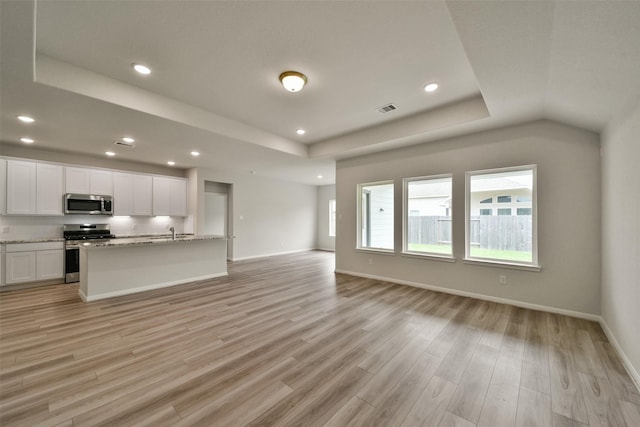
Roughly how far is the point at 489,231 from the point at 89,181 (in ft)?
26.3

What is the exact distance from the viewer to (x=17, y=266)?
461 centimetres

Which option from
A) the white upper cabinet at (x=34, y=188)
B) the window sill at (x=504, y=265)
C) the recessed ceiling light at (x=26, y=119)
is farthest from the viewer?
the white upper cabinet at (x=34, y=188)

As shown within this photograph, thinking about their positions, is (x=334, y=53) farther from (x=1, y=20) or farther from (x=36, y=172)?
(x=36, y=172)

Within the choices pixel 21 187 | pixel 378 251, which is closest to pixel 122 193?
pixel 21 187

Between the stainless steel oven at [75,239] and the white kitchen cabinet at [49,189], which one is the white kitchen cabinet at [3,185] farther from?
the stainless steel oven at [75,239]

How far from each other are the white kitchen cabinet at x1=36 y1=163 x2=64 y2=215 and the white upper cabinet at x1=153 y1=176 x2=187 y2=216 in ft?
5.58

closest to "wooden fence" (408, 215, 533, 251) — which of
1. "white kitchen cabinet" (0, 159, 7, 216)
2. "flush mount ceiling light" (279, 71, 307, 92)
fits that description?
"flush mount ceiling light" (279, 71, 307, 92)

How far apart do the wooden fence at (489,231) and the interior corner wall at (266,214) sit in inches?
207

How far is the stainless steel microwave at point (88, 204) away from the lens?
5.26m

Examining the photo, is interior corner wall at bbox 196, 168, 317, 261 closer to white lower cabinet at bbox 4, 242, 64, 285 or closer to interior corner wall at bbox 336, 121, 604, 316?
white lower cabinet at bbox 4, 242, 64, 285

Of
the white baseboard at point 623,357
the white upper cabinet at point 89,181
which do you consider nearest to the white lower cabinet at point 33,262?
the white upper cabinet at point 89,181

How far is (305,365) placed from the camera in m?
2.29

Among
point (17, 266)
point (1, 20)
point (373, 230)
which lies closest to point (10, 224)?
point (17, 266)

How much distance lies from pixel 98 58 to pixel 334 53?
2.49m
